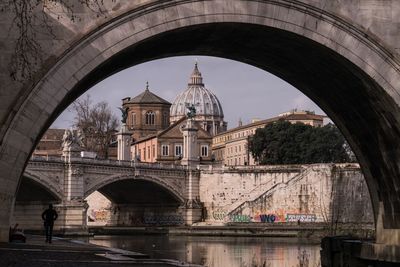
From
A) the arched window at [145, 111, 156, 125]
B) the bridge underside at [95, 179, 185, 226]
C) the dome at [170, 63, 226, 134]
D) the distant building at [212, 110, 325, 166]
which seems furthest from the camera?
the dome at [170, 63, 226, 134]

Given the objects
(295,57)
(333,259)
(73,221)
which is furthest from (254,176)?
(295,57)

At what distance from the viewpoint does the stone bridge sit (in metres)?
61.5

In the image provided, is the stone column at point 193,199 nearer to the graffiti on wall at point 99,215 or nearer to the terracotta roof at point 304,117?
the graffiti on wall at point 99,215

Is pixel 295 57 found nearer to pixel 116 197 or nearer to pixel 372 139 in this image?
pixel 372 139

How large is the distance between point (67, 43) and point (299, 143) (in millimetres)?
72243

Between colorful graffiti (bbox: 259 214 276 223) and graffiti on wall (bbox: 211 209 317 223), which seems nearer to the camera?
graffiti on wall (bbox: 211 209 317 223)

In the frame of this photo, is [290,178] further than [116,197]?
No

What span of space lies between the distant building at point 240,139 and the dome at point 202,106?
16948 mm

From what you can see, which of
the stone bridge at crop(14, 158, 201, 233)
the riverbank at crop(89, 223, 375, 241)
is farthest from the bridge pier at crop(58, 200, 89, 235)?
the riverbank at crop(89, 223, 375, 241)

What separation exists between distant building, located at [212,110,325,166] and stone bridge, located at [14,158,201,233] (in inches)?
1941

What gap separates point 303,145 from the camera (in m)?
84.8

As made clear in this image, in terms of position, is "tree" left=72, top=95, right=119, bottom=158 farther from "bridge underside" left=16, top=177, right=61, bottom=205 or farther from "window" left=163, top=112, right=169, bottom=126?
"window" left=163, top=112, right=169, bottom=126

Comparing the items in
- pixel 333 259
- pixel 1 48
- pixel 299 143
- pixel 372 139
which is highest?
pixel 299 143

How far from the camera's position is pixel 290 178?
229 feet
